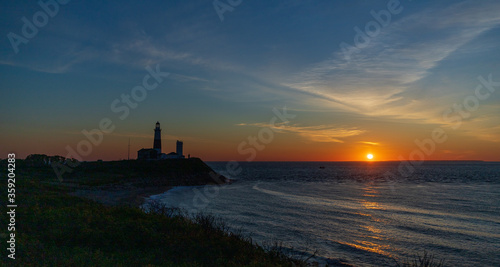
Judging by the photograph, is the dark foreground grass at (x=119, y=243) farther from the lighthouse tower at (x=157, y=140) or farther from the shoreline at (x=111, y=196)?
the lighthouse tower at (x=157, y=140)

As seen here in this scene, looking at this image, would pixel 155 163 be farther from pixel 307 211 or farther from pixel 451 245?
pixel 451 245

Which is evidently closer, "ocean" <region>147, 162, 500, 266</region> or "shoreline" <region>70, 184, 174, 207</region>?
"ocean" <region>147, 162, 500, 266</region>

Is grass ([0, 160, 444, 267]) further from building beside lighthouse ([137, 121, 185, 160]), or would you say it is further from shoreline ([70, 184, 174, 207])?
building beside lighthouse ([137, 121, 185, 160])

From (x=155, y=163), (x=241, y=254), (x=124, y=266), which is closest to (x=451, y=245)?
(x=241, y=254)

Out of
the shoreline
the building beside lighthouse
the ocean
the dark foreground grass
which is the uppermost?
the building beside lighthouse

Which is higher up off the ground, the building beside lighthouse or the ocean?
the building beside lighthouse

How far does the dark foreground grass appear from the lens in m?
10.3

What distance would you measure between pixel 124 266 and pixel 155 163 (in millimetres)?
71662

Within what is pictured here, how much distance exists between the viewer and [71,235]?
1273 centimetres

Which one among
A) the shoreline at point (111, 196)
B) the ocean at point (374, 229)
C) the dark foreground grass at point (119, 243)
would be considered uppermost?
the dark foreground grass at point (119, 243)

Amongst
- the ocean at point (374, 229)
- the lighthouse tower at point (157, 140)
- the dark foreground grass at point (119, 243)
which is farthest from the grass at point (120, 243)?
the lighthouse tower at point (157, 140)

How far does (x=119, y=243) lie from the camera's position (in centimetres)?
1255

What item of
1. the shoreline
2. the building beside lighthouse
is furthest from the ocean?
the building beside lighthouse

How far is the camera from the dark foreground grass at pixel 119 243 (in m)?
10.3
